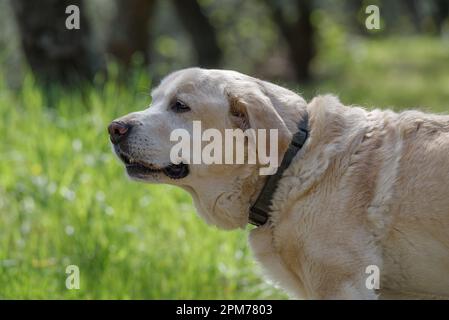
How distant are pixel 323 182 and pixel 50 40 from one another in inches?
200

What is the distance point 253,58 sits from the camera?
18.2 meters

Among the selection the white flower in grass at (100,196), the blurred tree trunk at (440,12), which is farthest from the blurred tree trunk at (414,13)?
the white flower in grass at (100,196)

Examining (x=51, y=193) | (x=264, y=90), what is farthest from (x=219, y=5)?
(x=264, y=90)

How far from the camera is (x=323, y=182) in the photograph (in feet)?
12.8

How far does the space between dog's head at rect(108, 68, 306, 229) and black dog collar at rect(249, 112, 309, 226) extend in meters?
0.05

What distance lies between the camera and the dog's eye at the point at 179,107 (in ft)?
13.5

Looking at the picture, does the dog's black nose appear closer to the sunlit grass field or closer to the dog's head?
the dog's head

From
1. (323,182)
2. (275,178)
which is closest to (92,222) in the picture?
(275,178)

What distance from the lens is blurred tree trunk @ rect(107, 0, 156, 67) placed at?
38.7 feet

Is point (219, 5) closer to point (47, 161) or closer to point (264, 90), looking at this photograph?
point (47, 161)

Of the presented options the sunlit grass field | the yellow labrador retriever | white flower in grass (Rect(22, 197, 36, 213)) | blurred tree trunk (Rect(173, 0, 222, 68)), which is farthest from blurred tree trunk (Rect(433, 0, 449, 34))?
the yellow labrador retriever

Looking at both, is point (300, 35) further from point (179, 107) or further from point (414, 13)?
point (179, 107)

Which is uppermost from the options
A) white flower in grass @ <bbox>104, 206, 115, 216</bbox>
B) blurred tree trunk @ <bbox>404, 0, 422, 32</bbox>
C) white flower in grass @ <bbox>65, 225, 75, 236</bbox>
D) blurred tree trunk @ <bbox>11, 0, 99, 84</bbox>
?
blurred tree trunk @ <bbox>404, 0, 422, 32</bbox>
